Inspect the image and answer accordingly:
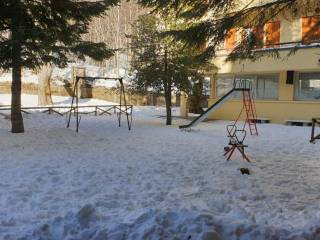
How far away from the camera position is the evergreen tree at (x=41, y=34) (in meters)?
12.0

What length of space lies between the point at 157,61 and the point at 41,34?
756 cm

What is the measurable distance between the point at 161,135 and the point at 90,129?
10.0 ft

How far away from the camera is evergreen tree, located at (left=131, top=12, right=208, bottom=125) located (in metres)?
18.4

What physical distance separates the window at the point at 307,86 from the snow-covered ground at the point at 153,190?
835 cm

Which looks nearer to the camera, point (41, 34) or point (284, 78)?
point (41, 34)

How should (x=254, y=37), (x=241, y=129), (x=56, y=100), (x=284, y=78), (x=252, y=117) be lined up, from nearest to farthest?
1. (x=254, y=37)
2. (x=241, y=129)
3. (x=252, y=117)
4. (x=284, y=78)
5. (x=56, y=100)

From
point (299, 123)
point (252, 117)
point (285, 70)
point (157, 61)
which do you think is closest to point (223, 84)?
point (252, 117)

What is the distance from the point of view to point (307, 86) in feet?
69.4

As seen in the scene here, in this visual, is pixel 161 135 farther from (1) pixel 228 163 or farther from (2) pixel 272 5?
(2) pixel 272 5

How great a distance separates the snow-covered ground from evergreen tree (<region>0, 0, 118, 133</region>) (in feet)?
7.53

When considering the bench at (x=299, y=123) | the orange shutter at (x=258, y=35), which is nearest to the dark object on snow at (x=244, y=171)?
the orange shutter at (x=258, y=35)

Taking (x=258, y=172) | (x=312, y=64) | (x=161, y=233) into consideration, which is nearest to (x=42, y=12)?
(x=258, y=172)

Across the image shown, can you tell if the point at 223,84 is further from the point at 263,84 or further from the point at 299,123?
the point at 299,123

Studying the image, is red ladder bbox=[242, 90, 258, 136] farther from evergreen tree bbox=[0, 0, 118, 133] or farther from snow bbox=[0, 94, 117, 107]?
snow bbox=[0, 94, 117, 107]
